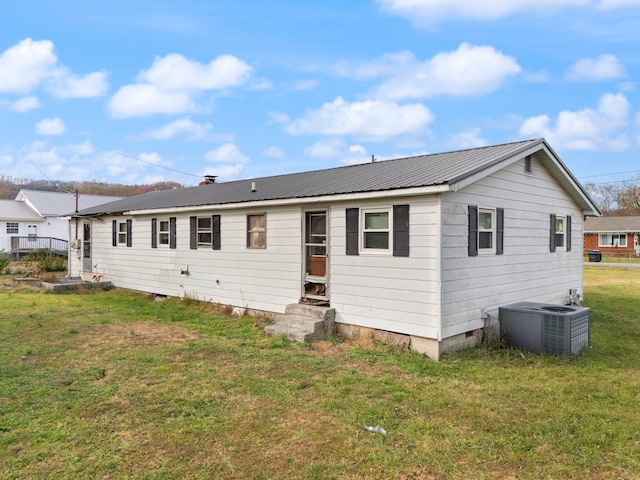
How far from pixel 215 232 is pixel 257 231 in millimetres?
1583

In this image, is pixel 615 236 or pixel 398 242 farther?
pixel 615 236

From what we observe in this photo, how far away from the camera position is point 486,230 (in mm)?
7918

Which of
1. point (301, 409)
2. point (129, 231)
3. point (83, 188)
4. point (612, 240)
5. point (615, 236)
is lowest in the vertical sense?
point (301, 409)

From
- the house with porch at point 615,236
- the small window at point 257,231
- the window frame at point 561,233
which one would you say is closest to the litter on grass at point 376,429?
the small window at point 257,231

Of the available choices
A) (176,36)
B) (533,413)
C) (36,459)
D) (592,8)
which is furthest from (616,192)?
(36,459)

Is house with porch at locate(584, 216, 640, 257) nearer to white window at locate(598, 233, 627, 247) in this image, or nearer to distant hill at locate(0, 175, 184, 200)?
white window at locate(598, 233, 627, 247)

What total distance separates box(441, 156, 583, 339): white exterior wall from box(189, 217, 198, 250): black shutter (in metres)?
7.25

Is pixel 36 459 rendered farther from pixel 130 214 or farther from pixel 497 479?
pixel 130 214

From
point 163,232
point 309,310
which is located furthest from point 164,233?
point 309,310

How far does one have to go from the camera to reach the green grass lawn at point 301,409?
3594mm

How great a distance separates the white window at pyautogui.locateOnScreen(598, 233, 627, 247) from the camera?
126 ft

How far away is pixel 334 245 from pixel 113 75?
14.1 m

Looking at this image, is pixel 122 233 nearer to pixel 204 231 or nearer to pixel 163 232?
pixel 163 232

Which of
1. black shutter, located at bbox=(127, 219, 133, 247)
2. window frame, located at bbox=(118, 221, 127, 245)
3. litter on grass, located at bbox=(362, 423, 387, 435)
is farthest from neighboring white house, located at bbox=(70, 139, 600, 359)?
litter on grass, located at bbox=(362, 423, 387, 435)
